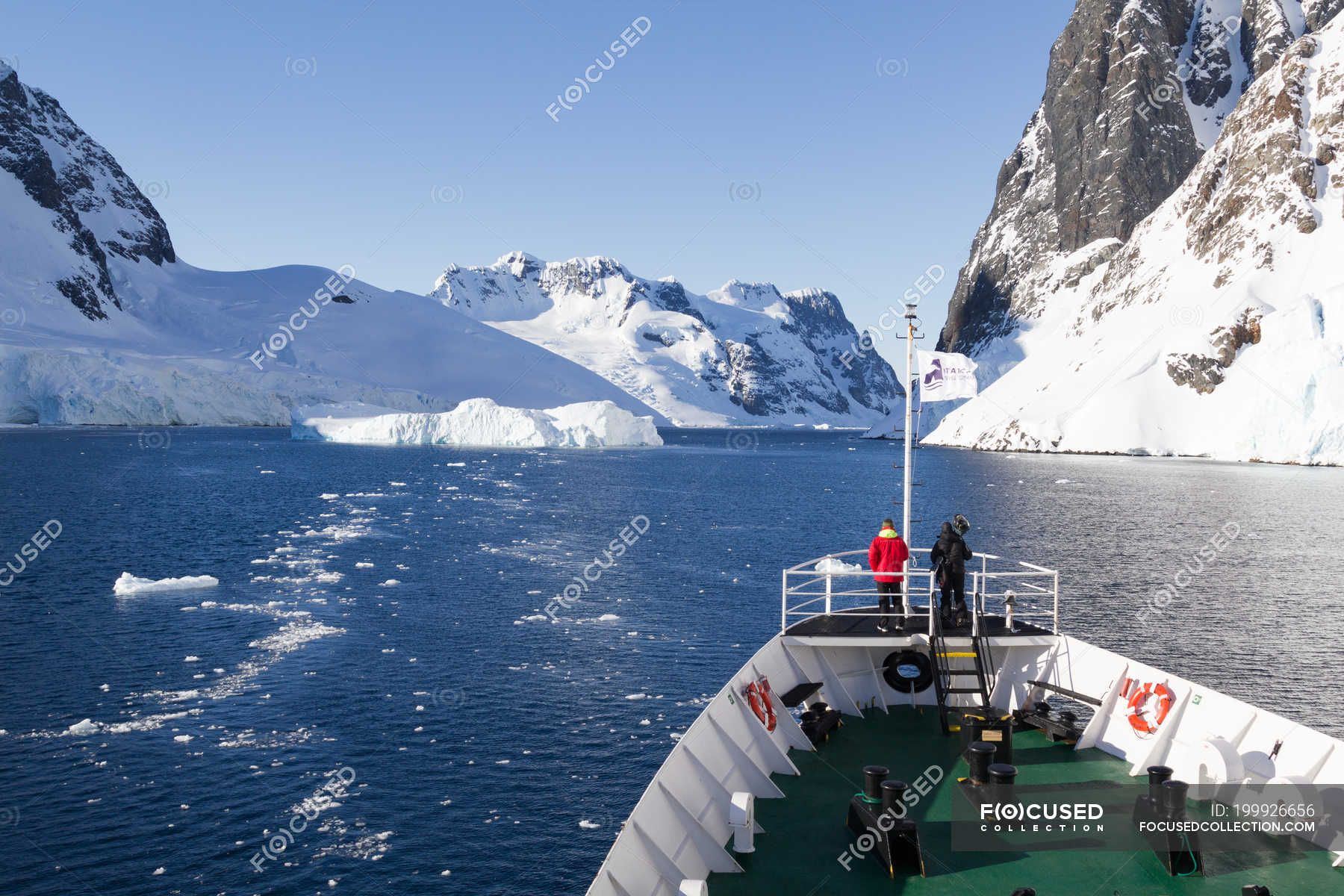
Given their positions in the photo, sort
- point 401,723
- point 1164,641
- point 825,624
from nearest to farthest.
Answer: point 825,624, point 401,723, point 1164,641

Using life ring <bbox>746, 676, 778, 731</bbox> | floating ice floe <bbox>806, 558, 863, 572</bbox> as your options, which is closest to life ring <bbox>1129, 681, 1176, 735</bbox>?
floating ice floe <bbox>806, 558, 863, 572</bbox>

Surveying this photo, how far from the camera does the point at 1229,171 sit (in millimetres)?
154000

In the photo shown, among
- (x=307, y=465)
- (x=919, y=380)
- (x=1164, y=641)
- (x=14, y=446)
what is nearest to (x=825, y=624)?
(x=919, y=380)

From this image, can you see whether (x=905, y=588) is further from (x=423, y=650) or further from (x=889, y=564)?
(x=423, y=650)

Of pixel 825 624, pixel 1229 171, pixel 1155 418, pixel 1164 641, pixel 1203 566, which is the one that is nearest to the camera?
pixel 825 624

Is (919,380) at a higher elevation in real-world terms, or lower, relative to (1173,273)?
lower

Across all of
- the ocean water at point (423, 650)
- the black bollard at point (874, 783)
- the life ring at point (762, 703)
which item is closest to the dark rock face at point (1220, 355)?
the ocean water at point (423, 650)

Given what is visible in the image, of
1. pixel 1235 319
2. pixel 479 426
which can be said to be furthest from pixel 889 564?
pixel 479 426

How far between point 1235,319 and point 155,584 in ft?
476

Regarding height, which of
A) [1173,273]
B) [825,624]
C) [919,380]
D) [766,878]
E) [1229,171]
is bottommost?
[766,878]

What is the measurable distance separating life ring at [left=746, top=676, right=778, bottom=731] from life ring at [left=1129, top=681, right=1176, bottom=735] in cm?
569

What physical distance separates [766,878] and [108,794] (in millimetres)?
15865

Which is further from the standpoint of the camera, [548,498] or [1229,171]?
[1229,171]

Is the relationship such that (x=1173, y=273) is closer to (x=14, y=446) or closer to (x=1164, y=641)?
(x=1164, y=641)
